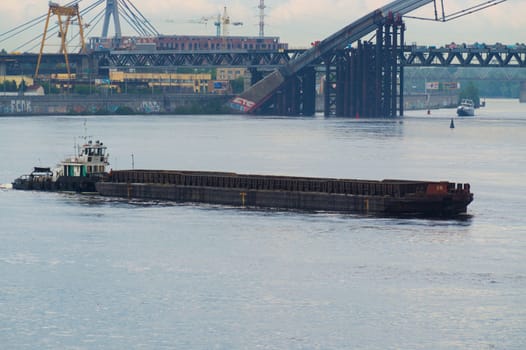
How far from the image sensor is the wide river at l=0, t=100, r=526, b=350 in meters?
51.7

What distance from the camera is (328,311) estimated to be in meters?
55.7

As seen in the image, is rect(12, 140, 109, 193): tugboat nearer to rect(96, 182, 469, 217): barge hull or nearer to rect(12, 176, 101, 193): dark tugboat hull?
rect(12, 176, 101, 193): dark tugboat hull

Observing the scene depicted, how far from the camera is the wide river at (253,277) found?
2035 inches

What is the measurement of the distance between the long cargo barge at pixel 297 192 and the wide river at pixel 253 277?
75.6 inches

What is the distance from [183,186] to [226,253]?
2650 cm

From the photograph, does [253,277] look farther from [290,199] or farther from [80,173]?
[80,173]

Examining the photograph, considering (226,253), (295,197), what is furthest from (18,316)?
(295,197)

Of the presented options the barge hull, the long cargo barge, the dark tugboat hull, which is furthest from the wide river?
the long cargo barge

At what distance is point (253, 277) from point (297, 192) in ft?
90.1

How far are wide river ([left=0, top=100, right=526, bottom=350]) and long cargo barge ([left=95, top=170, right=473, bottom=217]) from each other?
1.92 metres

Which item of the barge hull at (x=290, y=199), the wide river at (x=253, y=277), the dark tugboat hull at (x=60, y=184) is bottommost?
→ the wide river at (x=253, y=277)

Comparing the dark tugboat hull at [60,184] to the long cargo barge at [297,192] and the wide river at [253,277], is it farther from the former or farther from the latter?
the long cargo barge at [297,192]

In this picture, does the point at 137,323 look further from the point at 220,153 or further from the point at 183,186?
the point at 220,153

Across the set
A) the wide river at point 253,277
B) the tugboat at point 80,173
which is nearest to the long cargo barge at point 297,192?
the wide river at point 253,277
